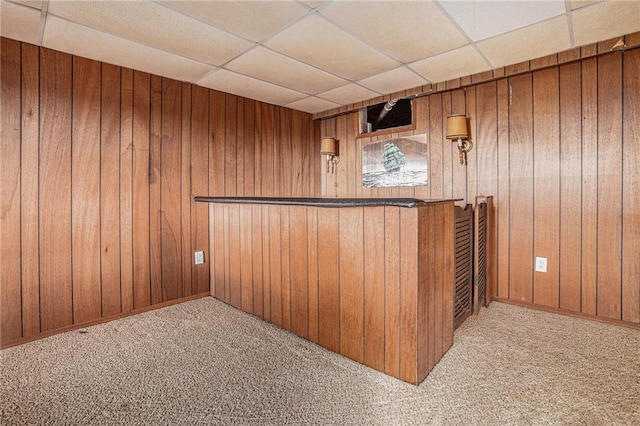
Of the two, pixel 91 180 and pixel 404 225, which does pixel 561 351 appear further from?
pixel 91 180

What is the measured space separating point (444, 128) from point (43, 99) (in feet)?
10.9

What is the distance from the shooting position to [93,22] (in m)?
2.02

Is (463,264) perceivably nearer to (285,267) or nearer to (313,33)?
(285,267)

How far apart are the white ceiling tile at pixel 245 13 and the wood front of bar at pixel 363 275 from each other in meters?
1.12

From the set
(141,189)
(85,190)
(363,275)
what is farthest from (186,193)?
(363,275)

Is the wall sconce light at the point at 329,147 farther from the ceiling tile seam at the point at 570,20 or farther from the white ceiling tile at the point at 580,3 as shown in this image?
the white ceiling tile at the point at 580,3

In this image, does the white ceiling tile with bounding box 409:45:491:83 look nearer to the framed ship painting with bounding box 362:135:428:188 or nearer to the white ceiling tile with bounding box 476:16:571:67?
the white ceiling tile with bounding box 476:16:571:67

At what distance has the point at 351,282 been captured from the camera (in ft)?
6.05

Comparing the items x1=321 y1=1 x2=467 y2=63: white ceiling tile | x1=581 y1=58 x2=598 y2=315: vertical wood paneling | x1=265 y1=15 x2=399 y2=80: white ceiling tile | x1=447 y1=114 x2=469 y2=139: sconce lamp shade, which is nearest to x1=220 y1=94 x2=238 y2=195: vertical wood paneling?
x1=265 y1=15 x2=399 y2=80: white ceiling tile

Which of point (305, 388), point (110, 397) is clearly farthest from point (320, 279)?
point (110, 397)

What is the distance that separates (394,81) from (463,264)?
1853mm

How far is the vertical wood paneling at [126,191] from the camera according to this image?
8.75 ft

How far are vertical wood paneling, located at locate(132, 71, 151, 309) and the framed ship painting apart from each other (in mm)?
2328

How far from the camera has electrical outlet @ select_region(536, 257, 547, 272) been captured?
2.75m
